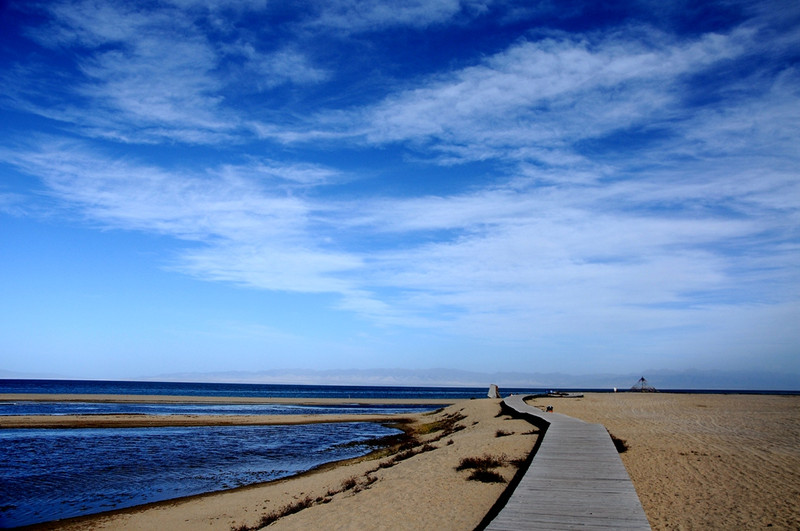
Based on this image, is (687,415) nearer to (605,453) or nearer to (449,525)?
(605,453)

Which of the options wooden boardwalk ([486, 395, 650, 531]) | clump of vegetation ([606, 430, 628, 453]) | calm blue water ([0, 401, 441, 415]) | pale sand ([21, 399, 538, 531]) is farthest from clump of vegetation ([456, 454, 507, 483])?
calm blue water ([0, 401, 441, 415])

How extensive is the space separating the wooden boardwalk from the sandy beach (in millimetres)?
899

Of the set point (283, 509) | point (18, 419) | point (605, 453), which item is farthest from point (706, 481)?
point (18, 419)

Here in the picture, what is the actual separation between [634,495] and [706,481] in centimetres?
418

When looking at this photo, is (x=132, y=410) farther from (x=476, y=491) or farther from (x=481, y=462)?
(x=476, y=491)

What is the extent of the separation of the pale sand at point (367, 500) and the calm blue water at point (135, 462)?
179 centimetres

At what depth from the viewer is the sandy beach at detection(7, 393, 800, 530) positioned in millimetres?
9922

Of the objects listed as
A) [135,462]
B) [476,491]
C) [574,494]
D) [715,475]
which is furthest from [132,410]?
[715,475]

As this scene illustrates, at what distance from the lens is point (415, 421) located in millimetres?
43438

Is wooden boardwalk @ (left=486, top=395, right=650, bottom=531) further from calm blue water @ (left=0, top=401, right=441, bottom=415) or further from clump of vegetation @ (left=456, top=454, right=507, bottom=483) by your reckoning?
calm blue water @ (left=0, top=401, right=441, bottom=415)


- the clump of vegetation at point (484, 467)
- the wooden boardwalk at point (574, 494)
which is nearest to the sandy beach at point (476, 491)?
the clump of vegetation at point (484, 467)

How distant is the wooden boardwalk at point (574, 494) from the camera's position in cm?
764

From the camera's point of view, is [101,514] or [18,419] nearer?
[101,514]

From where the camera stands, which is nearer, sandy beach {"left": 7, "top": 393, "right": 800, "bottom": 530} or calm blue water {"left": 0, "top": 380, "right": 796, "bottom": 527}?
sandy beach {"left": 7, "top": 393, "right": 800, "bottom": 530}
